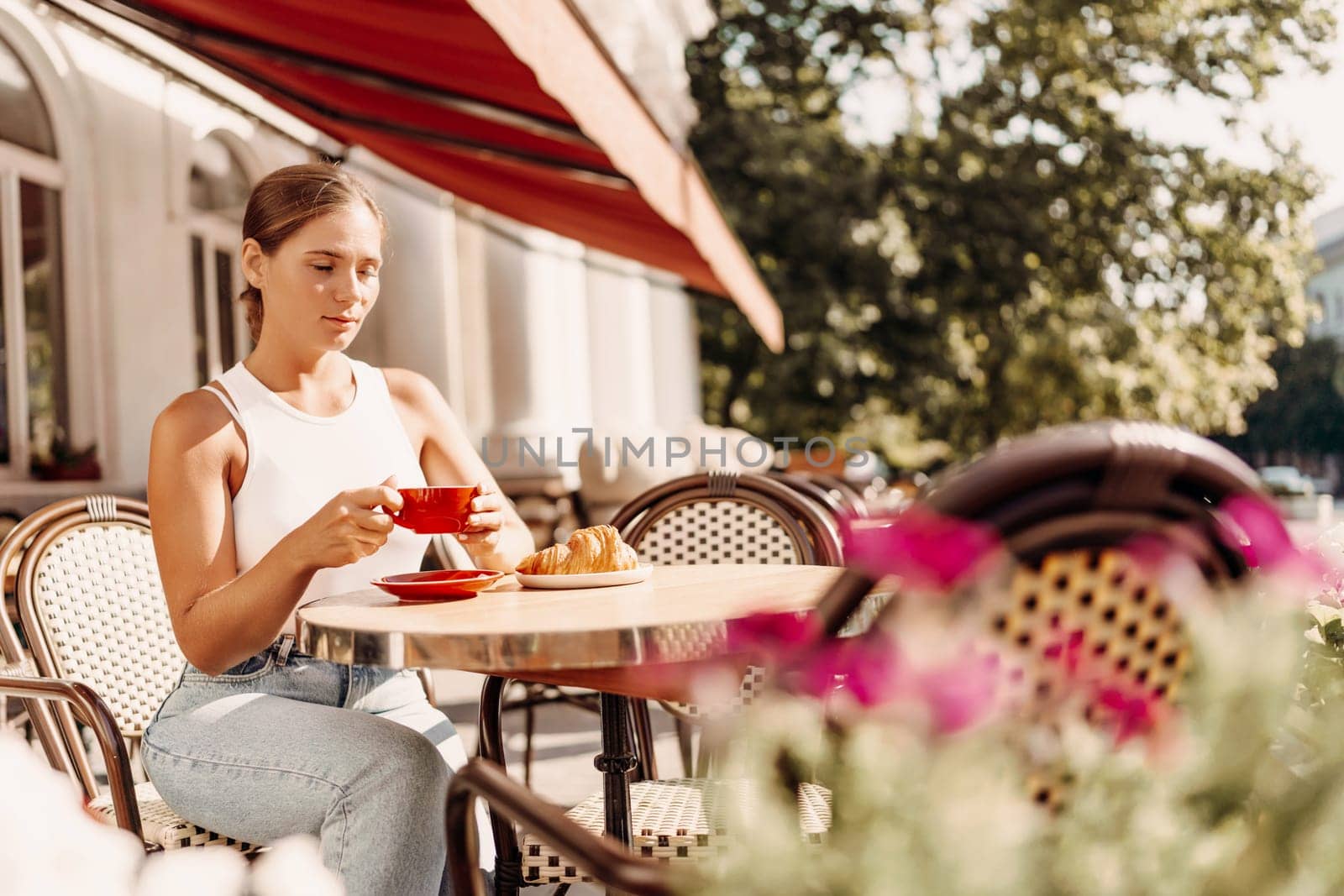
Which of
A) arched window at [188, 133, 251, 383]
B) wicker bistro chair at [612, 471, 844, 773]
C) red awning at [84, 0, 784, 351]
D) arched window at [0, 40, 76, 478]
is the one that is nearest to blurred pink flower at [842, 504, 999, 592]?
wicker bistro chair at [612, 471, 844, 773]

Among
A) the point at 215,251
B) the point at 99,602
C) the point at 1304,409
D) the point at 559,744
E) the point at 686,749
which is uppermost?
the point at 215,251

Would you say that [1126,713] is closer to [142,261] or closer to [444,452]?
[444,452]

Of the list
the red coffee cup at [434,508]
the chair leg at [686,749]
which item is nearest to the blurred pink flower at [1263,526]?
the red coffee cup at [434,508]

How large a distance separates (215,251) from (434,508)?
655 centimetres

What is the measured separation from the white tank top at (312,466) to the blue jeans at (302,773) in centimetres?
15

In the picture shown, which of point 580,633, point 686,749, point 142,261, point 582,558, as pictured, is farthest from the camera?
point 142,261

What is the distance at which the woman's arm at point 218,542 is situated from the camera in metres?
1.67

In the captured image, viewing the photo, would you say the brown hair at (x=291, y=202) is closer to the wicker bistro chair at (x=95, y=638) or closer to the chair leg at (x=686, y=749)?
the wicker bistro chair at (x=95, y=638)

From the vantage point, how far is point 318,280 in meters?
2.10

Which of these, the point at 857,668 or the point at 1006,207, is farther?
the point at 1006,207

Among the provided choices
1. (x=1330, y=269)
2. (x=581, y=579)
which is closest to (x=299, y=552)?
(x=581, y=579)

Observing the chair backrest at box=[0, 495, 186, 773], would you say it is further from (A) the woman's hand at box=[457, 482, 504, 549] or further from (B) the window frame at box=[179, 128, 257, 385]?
(B) the window frame at box=[179, 128, 257, 385]

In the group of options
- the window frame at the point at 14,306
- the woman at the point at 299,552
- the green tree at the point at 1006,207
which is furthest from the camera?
the green tree at the point at 1006,207

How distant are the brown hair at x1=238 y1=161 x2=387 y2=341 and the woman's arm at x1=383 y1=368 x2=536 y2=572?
0.38 m
